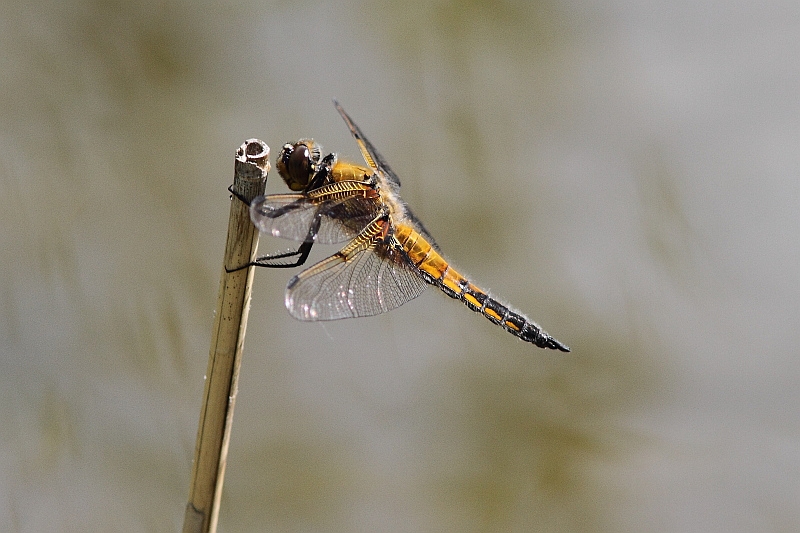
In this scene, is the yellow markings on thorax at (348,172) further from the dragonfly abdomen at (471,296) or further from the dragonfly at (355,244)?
the dragonfly abdomen at (471,296)

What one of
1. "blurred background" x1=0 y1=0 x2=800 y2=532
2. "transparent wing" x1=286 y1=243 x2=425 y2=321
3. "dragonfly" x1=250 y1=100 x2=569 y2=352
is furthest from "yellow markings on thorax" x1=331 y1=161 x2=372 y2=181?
"blurred background" x1=0 y1=0 x2=800 y2=532

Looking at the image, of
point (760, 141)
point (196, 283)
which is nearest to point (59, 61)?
point (196, 283)

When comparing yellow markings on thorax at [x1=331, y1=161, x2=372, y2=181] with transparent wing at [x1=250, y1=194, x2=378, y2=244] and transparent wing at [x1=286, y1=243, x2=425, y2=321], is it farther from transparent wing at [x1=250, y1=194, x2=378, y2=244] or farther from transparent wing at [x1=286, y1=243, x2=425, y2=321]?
transparent wing at [x1=286, y1=243, x2=425, y2=321]

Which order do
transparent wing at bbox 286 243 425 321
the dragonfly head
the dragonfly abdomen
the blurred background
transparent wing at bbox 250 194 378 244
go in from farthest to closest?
the blurred background → the dragonfly abdomen → the dragonfly head → transparent wing at bbox 286 243 425 321 → transparent wing at bbox 250 194 378 244

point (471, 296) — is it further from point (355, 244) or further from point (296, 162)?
point (296, 162)

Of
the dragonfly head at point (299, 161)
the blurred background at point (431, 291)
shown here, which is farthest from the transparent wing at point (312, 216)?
the blurred background at point (431, 291)

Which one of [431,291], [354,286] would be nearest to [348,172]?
[354,286]

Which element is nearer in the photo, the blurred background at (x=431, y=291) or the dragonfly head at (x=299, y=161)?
the dragonfly head at (x=299, y=161)

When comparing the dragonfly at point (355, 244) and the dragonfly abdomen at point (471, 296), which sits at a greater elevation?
the dragonfly at point (355, 244)
